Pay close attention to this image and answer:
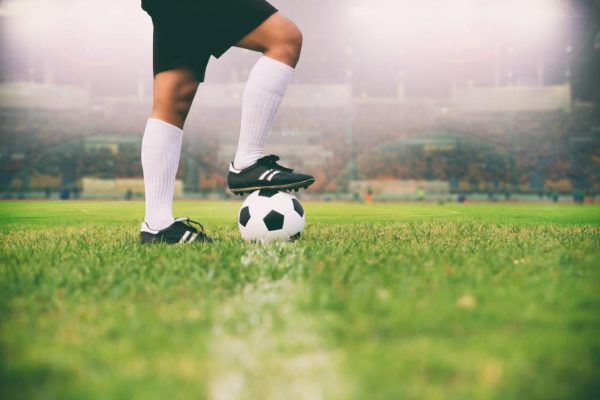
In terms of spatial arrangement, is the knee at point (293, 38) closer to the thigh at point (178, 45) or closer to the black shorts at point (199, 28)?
the black shorts at point (199, 28)

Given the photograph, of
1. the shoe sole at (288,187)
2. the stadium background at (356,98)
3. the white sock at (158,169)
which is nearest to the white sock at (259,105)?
the shoe sole at (288,187)

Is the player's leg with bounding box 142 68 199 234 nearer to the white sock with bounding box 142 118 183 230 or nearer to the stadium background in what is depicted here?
the white sock with bounding box 142 118 183 230

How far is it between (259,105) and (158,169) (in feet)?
2.05

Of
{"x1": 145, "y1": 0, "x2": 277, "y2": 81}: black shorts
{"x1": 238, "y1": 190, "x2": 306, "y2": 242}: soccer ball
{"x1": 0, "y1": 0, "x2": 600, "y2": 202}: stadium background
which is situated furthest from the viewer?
{"x1": 0, "y1": 0, "x2": 600, "y2": 202}: stadium background

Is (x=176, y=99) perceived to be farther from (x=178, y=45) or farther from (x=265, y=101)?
(x=265, y=101)

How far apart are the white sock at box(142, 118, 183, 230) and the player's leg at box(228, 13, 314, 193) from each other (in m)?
0.36

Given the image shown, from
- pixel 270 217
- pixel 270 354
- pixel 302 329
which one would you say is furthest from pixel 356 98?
pixel 270 354

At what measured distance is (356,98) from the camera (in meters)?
32.8

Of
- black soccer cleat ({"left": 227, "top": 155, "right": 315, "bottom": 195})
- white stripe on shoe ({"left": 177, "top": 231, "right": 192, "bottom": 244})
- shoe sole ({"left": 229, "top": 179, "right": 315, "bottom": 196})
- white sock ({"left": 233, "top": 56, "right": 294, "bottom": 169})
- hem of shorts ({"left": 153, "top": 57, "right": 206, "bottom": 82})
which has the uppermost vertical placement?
hem of shorts ({"left": 153, "top": 57, "right": 206, "bottom": 82})

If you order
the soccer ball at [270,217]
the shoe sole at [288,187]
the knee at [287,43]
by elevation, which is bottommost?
the soccer ball at [270,217]

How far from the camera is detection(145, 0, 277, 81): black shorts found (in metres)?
2.66

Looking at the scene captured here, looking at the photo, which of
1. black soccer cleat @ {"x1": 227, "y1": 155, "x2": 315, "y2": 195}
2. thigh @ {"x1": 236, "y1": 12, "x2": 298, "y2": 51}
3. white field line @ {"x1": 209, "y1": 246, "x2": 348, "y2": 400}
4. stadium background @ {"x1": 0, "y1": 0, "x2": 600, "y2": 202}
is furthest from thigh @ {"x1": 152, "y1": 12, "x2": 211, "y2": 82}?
stadium background @ {"x1": 0, "y1": 0, "x2": 600, "y2": 202}

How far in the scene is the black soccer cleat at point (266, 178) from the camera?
2.76m

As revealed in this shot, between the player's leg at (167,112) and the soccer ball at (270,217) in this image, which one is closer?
the player's leg at (167,112)
